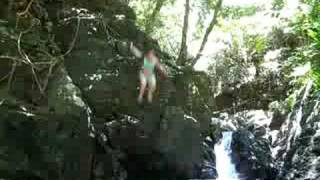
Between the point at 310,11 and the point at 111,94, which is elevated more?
the point at 310,11

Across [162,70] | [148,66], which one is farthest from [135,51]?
[162,70]

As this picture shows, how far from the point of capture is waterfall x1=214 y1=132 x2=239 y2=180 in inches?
335

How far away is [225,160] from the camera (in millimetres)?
8875

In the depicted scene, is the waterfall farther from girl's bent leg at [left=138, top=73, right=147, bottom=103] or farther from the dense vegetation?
girl's bent leg at [left=138, top=73, right=147, bottom=103]

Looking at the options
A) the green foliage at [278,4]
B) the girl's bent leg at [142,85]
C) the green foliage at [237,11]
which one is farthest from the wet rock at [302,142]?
the green foliage at [237,11]

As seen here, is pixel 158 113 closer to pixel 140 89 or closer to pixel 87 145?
pixel 140 89

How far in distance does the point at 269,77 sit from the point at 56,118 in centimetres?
851

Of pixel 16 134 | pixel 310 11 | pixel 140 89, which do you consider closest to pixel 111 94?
pixel 140 89

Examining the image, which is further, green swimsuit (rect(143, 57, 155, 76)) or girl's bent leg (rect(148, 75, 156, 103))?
green swimsuit (rect(143, 57, 155, 76))

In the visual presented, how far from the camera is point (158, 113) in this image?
7.52 metres

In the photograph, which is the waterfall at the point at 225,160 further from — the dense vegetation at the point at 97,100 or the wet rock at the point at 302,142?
the wet rock at the point at 302,142

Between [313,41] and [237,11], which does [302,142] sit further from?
[237,11]

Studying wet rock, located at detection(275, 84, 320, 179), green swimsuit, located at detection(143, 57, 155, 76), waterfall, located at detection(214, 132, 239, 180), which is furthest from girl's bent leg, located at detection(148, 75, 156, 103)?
wet rock, located at detection(275, 84, 320, 179)

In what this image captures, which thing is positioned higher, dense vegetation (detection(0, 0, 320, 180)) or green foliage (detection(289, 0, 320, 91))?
green foliage (detection(289, 0, 320, 91))
